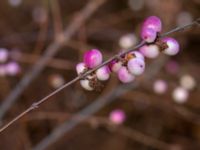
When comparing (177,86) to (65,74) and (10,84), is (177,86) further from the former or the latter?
(10,84)

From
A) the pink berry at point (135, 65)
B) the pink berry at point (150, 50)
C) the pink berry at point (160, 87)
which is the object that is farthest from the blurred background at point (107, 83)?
the pink berry at point (135, 65)

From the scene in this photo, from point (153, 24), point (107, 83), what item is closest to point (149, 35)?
point (153, 24)

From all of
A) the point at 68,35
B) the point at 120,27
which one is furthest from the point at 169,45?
the point at 120,27

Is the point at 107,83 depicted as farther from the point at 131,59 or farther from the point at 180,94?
the point at 131,59

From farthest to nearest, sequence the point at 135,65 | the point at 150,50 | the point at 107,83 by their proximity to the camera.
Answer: the point at 107,83 < the point at 150,50 < the point at 135,65

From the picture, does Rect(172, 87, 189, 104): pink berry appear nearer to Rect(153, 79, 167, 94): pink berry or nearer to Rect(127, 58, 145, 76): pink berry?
Rect(153, 79, 167, 94): pink berry

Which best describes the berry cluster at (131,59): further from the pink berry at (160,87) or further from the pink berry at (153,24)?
the pink berry at (160,87)
